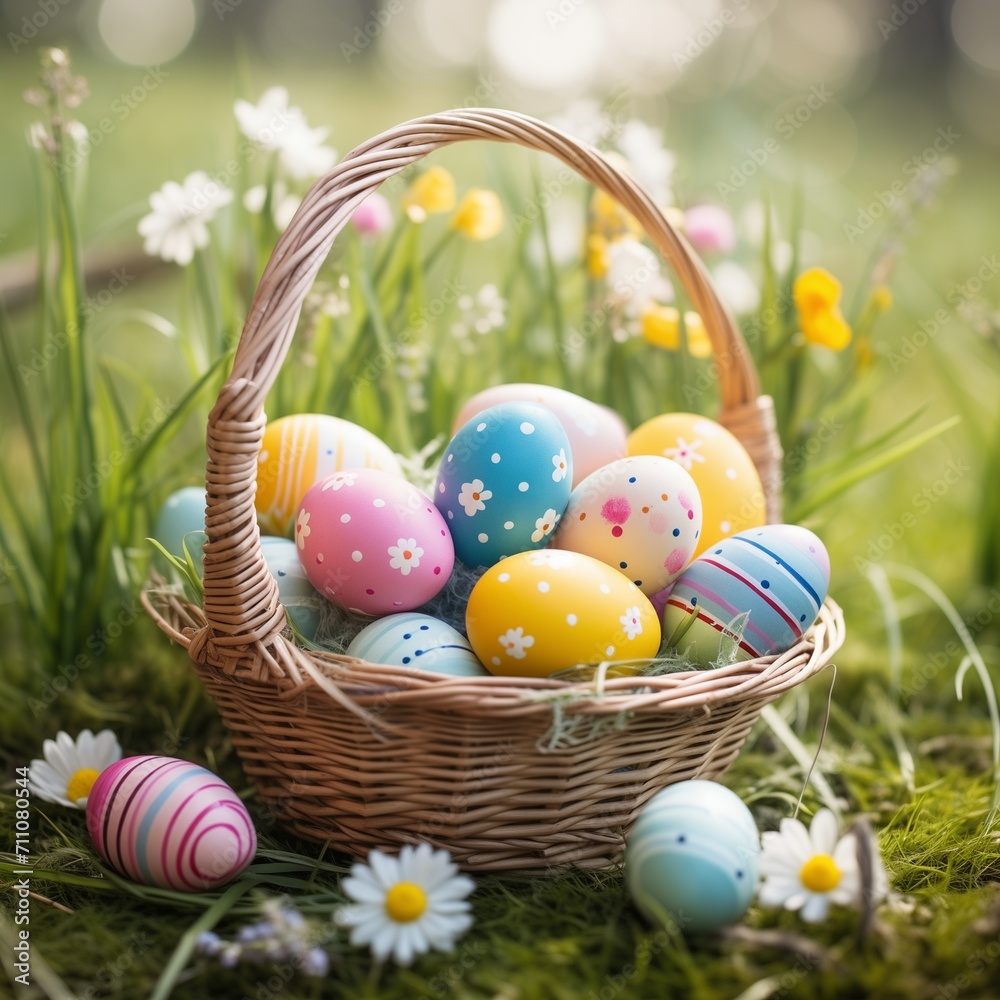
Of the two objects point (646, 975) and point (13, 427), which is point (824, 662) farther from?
point (13, 427)

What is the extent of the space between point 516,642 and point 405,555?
0.17 m

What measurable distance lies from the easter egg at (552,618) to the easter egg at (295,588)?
0.23 metres

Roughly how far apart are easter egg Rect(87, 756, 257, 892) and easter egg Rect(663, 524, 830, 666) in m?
0.54

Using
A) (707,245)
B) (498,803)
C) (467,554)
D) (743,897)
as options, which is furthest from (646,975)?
(707,245)

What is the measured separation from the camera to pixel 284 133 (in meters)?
1.45

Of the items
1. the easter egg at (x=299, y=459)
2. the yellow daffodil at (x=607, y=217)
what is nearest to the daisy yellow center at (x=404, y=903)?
the easter egg at (x=299, y=459)

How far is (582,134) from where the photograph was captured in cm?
158

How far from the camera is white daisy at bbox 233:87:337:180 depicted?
139 centimetres

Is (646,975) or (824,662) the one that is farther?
(824,662)

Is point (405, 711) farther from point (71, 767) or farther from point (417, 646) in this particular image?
point (71, 767)

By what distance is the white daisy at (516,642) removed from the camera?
3.31 ft

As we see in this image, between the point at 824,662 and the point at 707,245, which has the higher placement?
the point at 707,245

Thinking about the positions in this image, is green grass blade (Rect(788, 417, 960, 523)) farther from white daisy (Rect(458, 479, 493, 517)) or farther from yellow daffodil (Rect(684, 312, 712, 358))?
white daisy (Rect(458, 479, 493, 517))

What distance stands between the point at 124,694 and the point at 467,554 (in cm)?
68
